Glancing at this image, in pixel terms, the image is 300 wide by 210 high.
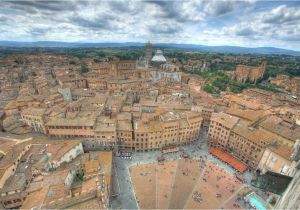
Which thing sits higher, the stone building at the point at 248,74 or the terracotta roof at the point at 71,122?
the terracotta roof at the point at 71,122

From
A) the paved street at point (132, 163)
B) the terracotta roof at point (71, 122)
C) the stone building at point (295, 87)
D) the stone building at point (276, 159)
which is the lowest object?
the paved street at point (132, 163)

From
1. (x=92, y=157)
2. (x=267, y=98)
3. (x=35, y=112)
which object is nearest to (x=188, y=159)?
(x=92, y=157)

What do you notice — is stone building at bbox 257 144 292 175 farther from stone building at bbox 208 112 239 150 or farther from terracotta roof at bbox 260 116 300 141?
stone building at bbox 208 112 239 150

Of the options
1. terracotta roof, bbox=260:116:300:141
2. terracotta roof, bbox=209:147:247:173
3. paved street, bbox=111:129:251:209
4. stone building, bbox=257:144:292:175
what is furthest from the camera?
terracotta roof, bbox=260:116:300:141

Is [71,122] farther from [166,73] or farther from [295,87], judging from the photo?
[295,87]

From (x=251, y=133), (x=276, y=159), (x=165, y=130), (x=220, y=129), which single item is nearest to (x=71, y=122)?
(x=165, y=130)

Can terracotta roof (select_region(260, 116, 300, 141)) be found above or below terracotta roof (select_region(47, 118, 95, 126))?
below

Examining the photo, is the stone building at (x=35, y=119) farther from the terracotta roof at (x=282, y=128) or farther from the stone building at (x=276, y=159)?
the terracotta roof at (x=282, y=128)

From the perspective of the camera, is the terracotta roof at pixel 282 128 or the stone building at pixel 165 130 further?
the stone building at pixel 165 130

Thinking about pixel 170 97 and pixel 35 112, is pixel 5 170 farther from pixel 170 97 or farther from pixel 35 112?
pixel 170 97

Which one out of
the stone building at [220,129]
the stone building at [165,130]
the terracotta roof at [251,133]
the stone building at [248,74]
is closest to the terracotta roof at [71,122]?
the stone building at [165,130]

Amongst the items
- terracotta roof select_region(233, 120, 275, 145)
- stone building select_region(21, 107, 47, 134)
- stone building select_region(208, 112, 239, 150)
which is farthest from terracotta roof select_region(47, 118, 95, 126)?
terracotta roof select_region(233, 120, 275, 145)
